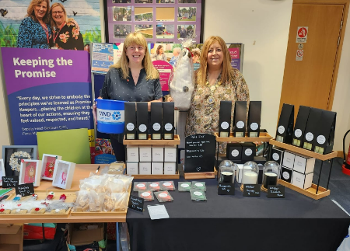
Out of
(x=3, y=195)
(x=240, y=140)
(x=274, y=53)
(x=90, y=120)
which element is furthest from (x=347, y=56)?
(x=3, y=195)

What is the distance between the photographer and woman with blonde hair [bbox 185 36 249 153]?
81.4 inches

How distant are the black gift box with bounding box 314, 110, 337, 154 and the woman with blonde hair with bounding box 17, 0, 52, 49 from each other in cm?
277

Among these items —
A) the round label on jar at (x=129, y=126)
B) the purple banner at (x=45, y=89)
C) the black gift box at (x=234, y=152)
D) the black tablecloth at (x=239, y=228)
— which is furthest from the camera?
the purple banner at (x=45, y=89)

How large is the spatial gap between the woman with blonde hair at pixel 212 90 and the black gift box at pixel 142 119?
0.61m

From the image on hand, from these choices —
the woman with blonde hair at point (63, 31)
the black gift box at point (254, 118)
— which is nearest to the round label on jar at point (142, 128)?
the black gift box at point (254, 118)

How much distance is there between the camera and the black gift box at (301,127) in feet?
4.90

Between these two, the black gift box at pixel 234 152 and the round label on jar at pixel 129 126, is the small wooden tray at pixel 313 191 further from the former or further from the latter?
the round label on jar at pixel 129 126

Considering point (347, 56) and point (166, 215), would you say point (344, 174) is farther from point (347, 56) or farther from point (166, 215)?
point (166, 215)

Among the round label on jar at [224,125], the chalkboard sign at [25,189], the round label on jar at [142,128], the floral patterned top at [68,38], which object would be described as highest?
the floral patterned top at [68,38]

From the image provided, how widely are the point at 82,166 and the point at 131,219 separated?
834mm

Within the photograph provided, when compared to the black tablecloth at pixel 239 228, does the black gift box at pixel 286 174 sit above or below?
above

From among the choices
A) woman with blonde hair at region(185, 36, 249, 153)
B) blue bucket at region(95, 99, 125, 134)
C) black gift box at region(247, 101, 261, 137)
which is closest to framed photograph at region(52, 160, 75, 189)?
blue bucket at region(95, 99, 125, 134)

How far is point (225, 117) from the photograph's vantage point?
167cm

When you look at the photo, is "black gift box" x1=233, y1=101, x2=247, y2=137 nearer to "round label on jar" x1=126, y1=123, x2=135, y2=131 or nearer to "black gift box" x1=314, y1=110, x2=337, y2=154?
"black gift box" x1=314, y1=110, x2=337, y2=154
